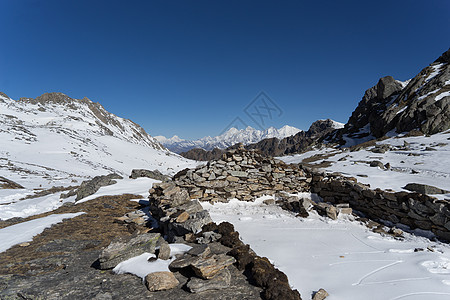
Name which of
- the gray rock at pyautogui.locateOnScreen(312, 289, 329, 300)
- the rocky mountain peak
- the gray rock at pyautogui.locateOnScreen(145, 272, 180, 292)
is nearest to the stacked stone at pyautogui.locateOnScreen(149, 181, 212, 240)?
the gray rock at pyautogui.locateOnScreen(145, 272, 180, 292)

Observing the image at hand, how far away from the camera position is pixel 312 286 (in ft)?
15.2

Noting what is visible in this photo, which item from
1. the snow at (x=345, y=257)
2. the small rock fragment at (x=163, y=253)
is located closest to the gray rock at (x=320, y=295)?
the snow at (x=345, y=257)

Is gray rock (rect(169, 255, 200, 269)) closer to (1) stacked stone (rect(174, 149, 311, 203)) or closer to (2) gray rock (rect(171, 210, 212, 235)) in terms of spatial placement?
(2) gray rock (rect(171, 210, 212, 235))

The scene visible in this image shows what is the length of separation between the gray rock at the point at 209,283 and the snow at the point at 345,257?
1.74 metres

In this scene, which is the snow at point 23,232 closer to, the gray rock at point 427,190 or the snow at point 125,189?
the snow at point 125,189

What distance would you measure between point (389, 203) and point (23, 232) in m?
13.5

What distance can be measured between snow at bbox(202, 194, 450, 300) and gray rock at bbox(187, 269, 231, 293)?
174 cm

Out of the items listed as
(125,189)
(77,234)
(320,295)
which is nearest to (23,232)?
(77,234)

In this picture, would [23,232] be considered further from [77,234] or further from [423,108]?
[423,108]

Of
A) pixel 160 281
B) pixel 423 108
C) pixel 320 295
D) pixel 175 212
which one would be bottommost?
pixel 320 295

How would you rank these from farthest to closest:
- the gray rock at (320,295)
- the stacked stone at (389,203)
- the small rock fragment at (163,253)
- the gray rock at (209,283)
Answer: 1. the stacked stone at (389,203)
2. the small rock fragment at (163,253)
3. the gray rock at (320,295)
4. the gray rock at (209,283)

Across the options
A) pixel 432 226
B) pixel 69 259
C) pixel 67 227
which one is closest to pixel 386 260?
pixel 432 226

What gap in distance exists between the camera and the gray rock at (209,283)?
3840 millimetres

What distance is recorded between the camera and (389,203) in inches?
331
